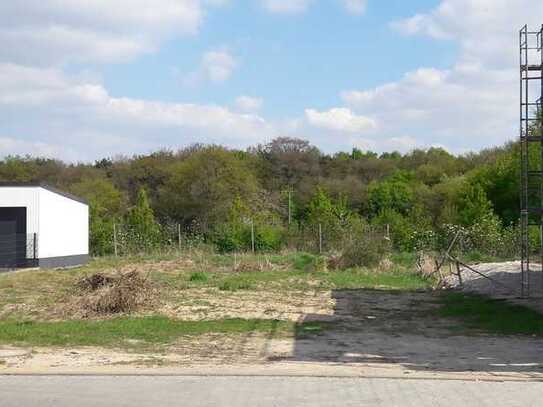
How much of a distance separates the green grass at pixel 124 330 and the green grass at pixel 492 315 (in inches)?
170

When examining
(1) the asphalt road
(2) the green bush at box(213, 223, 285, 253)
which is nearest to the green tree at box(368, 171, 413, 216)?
(2) the green bush at box(213, 223, 285, 253)

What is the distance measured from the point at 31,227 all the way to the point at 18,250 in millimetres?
1335

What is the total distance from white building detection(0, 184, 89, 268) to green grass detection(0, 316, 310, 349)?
69.6 ft

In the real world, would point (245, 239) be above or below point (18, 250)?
above

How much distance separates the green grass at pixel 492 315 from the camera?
18422mm

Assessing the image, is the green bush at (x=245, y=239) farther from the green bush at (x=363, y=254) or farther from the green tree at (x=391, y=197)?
the green tree at (x=391, y=197)

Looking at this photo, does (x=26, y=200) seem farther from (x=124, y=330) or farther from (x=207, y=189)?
(x=124, y=330)

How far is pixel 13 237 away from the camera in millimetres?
38781

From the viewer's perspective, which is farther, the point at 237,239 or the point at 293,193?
the point at 293,193

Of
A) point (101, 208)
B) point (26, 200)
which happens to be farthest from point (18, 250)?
point (101, 208)

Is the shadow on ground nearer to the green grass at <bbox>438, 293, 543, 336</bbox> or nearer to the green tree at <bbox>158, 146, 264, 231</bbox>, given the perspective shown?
the green grass at <bbox>438, 293, 543, 336</bbox>

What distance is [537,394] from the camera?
10.1m

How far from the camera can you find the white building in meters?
38.8

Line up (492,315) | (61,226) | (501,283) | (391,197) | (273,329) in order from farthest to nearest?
(391,197) < (61,226) < (501,283) < (492,315) < (273,329)
